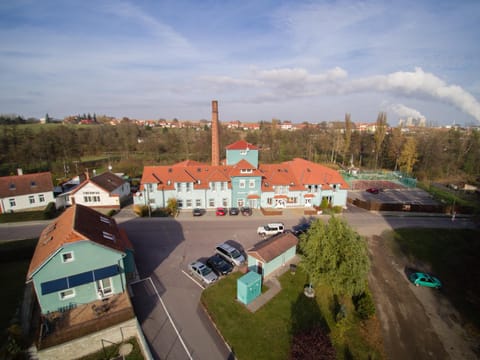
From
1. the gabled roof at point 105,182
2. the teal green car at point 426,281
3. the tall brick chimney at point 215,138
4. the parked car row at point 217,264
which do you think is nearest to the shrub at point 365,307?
the teal green car at point 426,281

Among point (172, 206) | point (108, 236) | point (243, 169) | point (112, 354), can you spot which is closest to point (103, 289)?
point (108, 236)

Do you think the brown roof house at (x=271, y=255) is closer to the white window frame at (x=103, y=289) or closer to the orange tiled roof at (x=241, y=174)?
the white window frame at (x=103, y=289)

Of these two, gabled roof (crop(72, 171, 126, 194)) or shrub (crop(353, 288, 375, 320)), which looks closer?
shrub (crop(353, 288, 375, 320))

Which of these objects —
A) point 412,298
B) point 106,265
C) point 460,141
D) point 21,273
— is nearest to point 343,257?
point 412,298

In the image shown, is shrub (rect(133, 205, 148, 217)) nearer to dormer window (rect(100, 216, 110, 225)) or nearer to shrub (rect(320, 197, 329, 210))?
dormer window (rect(100, 216, 110, 225))

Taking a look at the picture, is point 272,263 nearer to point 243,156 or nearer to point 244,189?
point 244,189

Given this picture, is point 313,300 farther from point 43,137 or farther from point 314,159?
point 43,137

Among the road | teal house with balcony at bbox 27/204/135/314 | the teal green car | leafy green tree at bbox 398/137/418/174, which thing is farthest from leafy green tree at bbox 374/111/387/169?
teal house with balcony at bbox 27/204/135/314
